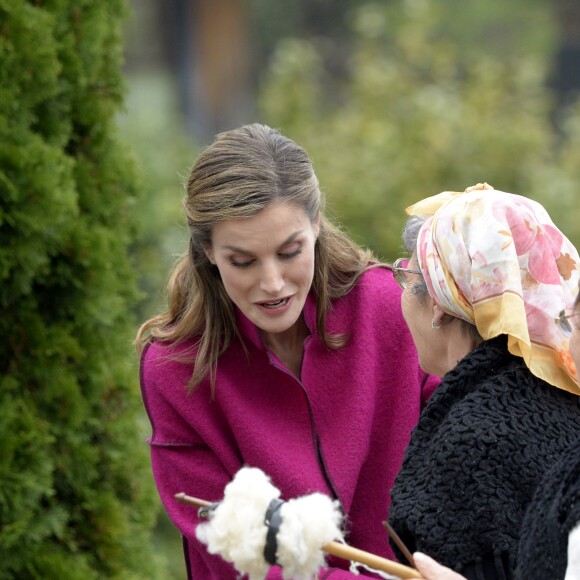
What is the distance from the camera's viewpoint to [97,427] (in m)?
3.75

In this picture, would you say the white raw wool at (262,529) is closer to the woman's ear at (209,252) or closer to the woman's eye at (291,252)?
the woman's eye at (291,252)

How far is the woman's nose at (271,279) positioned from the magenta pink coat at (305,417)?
262 millimetres

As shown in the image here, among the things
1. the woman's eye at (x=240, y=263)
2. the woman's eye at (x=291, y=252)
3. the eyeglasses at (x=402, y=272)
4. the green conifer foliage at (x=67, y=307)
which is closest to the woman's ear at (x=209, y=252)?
the woman's eye at (x=240, y=263)

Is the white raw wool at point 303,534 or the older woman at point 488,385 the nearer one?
the white raw wool at point 303,534

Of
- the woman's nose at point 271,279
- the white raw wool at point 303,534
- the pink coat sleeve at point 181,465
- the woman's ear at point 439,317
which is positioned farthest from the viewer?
the pink coat sleeve at point 181,465

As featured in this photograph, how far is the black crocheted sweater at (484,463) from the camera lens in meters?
2.26

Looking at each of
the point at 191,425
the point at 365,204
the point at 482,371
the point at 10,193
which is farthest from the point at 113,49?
the point at 365,204

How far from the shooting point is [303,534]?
83.0 inches

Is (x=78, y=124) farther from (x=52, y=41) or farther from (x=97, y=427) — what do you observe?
(x=97, y=427)

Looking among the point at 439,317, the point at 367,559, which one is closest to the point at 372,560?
the point at 367,559

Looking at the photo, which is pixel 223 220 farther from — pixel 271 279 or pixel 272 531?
pixel 272 531

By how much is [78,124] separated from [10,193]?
51cm

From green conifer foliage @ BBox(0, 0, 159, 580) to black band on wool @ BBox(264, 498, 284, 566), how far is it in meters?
1.50

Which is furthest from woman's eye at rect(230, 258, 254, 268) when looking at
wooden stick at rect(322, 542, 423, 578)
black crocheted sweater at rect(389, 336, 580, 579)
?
wooden stick at rect(322, 542, 423, 578)
